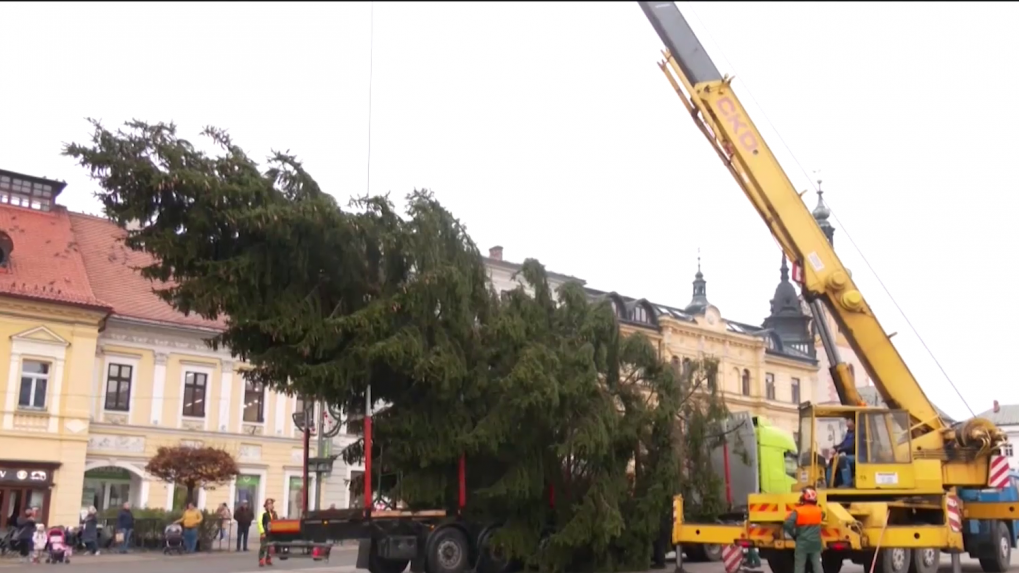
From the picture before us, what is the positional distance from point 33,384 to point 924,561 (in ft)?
88.5

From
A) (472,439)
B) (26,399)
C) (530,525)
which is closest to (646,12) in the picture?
(472,439)

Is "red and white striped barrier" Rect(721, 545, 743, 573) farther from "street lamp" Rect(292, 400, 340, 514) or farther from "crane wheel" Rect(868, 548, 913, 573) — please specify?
"street lamp" Rect(292, 400, 340, 514)

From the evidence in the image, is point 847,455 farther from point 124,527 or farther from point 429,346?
point 124,527

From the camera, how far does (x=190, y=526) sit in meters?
28.1

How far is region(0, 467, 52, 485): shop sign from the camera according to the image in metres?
31.6

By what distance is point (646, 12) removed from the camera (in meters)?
18.5

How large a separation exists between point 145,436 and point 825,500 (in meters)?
26.0

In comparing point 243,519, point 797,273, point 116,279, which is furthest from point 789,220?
point 116,279

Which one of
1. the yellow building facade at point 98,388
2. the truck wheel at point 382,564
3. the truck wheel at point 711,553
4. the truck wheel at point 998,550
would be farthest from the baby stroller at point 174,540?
the truck wheel at point 998,550

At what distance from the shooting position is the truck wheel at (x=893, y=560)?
54.6 ft

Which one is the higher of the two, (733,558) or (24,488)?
(24,488)

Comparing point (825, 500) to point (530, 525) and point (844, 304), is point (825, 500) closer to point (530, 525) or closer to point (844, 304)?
point (844, 304)

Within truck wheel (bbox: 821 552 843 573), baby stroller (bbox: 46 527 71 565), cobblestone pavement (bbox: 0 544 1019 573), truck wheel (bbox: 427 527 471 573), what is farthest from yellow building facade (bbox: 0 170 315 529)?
truck wheel (bbox: 821 552 843 573)

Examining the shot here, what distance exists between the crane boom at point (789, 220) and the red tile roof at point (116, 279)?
864 inches
